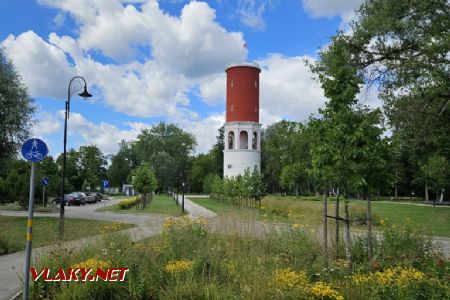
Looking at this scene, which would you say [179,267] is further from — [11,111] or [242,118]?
[242,118]

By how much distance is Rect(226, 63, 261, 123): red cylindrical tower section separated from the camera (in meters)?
58.8

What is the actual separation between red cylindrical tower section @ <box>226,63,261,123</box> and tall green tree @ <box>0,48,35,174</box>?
118 feet

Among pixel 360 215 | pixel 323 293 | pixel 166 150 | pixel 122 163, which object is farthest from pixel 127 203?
pixel 122 163

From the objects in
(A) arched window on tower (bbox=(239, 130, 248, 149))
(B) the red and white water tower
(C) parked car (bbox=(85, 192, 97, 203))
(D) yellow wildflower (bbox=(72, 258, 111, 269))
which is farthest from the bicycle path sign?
(C) parked car (bbox=(85, 192, 97, 203))

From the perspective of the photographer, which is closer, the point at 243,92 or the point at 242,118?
the point at 243,92

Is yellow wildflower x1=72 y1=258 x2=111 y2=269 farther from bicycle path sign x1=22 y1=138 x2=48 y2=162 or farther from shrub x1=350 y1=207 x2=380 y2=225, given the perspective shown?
shrub x1=350 y1=207 x2=380 y2=225

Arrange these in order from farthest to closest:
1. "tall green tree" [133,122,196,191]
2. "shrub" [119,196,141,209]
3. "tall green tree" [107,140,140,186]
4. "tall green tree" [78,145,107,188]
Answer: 1. "tall green tree" [107,140,140,186]
2. "tall green tree" [78,145,107,188]
3. "tall green tree" [133,122,196,191]
4. "shrub" [119,196,141,209]

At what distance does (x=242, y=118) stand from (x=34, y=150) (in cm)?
5161

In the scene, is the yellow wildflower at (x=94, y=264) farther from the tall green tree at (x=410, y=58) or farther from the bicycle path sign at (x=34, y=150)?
the tall green tree at (x=410, y=58)

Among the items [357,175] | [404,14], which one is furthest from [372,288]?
[404,14]

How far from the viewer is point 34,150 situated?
7.91 meters

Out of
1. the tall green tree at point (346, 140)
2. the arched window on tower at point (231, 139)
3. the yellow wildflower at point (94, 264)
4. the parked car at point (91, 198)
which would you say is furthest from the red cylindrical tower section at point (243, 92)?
the yellow wildflower at point (94, 264)

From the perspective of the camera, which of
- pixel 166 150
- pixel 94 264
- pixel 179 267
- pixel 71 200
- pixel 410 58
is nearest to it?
pixel 179 267

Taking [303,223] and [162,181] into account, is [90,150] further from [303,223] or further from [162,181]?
[303,223]
